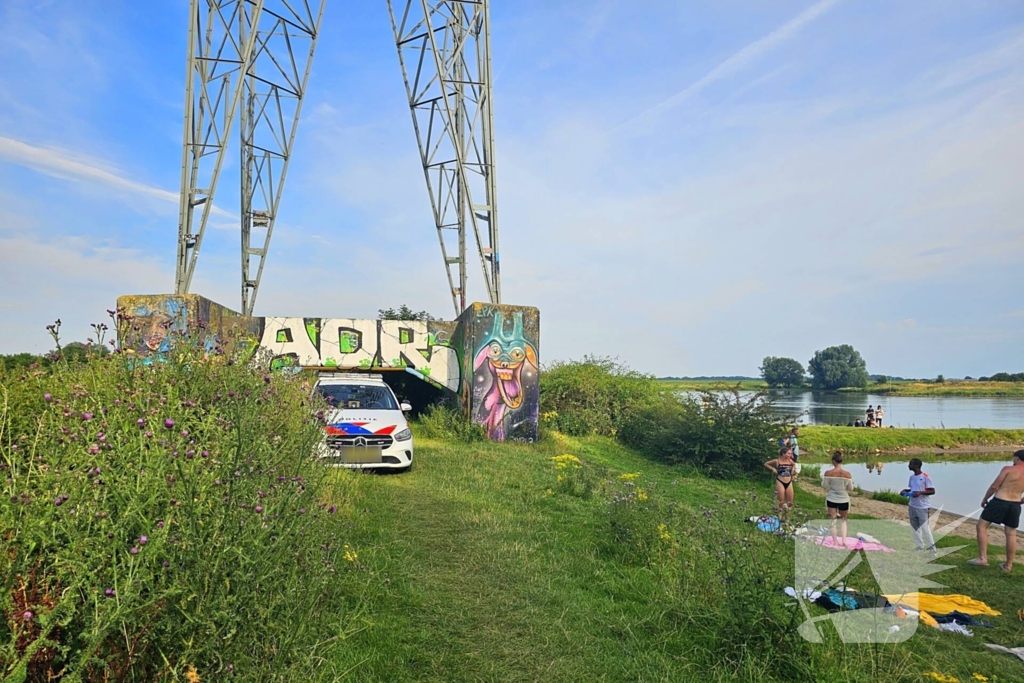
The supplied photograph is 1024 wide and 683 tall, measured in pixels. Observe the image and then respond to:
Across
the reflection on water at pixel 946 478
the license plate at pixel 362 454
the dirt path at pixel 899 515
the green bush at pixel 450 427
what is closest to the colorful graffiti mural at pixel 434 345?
the green bush at pixel 450 427

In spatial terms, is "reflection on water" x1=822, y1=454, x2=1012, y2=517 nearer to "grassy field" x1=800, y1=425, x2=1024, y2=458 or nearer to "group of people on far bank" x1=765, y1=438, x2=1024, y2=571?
"grassy field" x1=800, y1=425, x2=1024, y2=458

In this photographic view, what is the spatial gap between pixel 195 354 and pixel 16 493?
3.36m

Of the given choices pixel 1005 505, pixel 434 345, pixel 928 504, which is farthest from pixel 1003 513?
pixel 434 345

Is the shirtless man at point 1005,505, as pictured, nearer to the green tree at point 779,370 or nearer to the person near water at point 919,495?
the person near water at point 919,495

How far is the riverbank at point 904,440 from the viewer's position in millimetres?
34500

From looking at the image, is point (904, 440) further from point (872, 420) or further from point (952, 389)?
point (952, 389)

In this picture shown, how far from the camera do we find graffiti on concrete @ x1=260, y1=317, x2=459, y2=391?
17641mm

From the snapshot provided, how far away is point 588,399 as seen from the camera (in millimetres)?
20297

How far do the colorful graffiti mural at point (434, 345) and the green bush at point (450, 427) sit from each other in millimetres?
261

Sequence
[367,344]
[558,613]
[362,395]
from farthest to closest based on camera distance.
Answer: [367,344], [362,395], [558,613]

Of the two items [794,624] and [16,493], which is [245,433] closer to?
[16,493]

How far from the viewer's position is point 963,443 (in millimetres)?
39469

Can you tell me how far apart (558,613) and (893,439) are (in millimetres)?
38806

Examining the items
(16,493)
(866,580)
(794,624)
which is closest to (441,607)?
(794,624)
